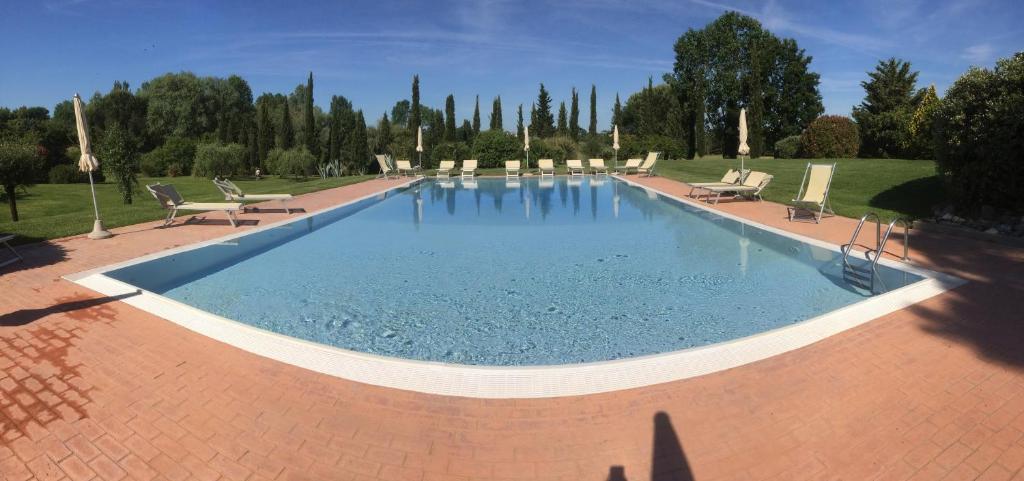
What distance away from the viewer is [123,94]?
4259cm

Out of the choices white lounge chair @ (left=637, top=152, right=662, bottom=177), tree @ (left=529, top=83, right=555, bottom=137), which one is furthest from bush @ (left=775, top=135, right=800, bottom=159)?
tree @ (left=529, top=83, right=555, bottom=137)

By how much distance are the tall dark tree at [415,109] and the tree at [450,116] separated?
320 cm

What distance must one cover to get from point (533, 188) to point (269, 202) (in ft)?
27.7

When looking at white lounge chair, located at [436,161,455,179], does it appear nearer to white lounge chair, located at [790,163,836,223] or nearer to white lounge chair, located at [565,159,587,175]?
white lounge chair, located at [565,159,587,175]

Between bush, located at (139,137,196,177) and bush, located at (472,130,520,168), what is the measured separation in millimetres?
16663

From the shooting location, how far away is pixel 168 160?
29.9 metres

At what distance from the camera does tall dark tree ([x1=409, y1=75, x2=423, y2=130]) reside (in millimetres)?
32562

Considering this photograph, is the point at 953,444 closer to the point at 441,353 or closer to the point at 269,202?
the point at 441,353

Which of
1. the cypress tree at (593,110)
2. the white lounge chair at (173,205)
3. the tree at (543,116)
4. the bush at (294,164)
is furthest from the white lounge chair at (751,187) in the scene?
the tree at (543,116)

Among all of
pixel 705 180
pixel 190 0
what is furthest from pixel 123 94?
pixel 705 180

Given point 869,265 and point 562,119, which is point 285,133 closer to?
point 562,119

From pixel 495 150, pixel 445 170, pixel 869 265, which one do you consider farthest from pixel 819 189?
pixel 495 150

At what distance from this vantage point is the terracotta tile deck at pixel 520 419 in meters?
2.46

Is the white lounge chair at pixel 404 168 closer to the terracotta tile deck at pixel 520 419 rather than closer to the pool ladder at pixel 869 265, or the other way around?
the pool ladder at pixel 869 265
